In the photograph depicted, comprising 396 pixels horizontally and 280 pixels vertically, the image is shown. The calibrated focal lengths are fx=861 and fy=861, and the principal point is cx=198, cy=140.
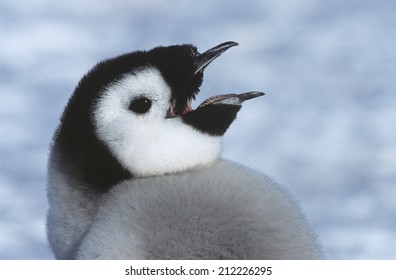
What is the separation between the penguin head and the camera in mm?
3131

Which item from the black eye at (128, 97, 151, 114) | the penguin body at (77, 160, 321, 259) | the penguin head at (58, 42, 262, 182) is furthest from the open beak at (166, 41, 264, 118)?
the penguin body at (77, 160, 321, 259)

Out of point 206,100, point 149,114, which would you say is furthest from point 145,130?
point 206,100

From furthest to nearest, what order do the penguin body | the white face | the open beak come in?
1. the open beak
2. the white face
3. the penguin body

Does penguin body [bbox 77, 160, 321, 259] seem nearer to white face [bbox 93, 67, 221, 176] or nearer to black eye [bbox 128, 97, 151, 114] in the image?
white face [bbox 93, 67, 221, 176]

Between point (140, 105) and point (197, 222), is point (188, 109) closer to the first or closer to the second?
point (140, 105)

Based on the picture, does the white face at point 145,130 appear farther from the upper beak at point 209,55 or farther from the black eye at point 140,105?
the upper beak at point 209,55

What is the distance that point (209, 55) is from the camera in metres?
3.33

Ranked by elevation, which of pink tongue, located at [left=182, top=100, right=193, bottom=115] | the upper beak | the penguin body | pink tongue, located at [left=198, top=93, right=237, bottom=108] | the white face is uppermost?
the upper beak

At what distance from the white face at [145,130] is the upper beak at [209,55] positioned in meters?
0.16

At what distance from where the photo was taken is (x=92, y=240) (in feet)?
9.98

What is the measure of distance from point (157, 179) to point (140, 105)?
281 millimetres

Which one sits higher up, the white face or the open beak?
the open beak
